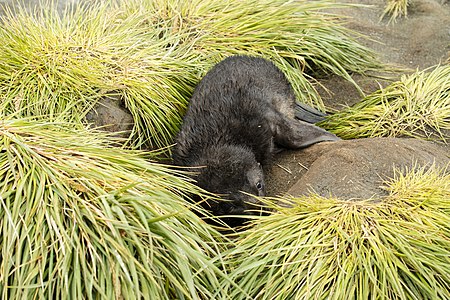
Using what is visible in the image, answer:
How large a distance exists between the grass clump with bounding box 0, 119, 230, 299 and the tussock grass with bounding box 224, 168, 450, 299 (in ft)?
0.73

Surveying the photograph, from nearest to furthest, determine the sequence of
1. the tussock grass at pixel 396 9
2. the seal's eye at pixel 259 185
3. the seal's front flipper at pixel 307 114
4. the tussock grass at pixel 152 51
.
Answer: the seal's eye at pixel 259 185 < the tussock grass at pixel 152 51 < the seal's front flipper at pixel 307 114 < the tussock grass at pixel 396 9

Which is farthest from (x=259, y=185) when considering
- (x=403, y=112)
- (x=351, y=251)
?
(x=403, y=112)

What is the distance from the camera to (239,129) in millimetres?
4223

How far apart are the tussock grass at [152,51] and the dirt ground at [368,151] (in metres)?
0.20

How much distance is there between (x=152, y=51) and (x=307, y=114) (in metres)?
1.11

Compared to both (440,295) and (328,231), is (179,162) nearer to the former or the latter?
(328,231)

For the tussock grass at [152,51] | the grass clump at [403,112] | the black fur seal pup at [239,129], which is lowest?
the grass clump at [403,112]

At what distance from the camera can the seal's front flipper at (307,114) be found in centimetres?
477

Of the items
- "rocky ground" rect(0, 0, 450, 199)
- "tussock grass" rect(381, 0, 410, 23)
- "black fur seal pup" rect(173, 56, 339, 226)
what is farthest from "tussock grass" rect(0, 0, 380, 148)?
"tussock grass" rect(381, 0, 410, 23)

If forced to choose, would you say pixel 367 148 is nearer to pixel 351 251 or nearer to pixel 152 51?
pixel 351 251

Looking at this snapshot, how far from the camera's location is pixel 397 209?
3344 millimetres

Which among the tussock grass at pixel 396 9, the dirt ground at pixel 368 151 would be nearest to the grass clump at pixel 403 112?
the dirt ground at pixel 368 151

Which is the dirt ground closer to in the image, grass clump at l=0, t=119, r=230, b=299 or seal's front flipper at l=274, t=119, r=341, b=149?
seal's front flipper at l=274, t=119, r=341, b=149

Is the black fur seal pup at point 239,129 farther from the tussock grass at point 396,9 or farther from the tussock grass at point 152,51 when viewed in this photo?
the tussock grass at point 396,9
